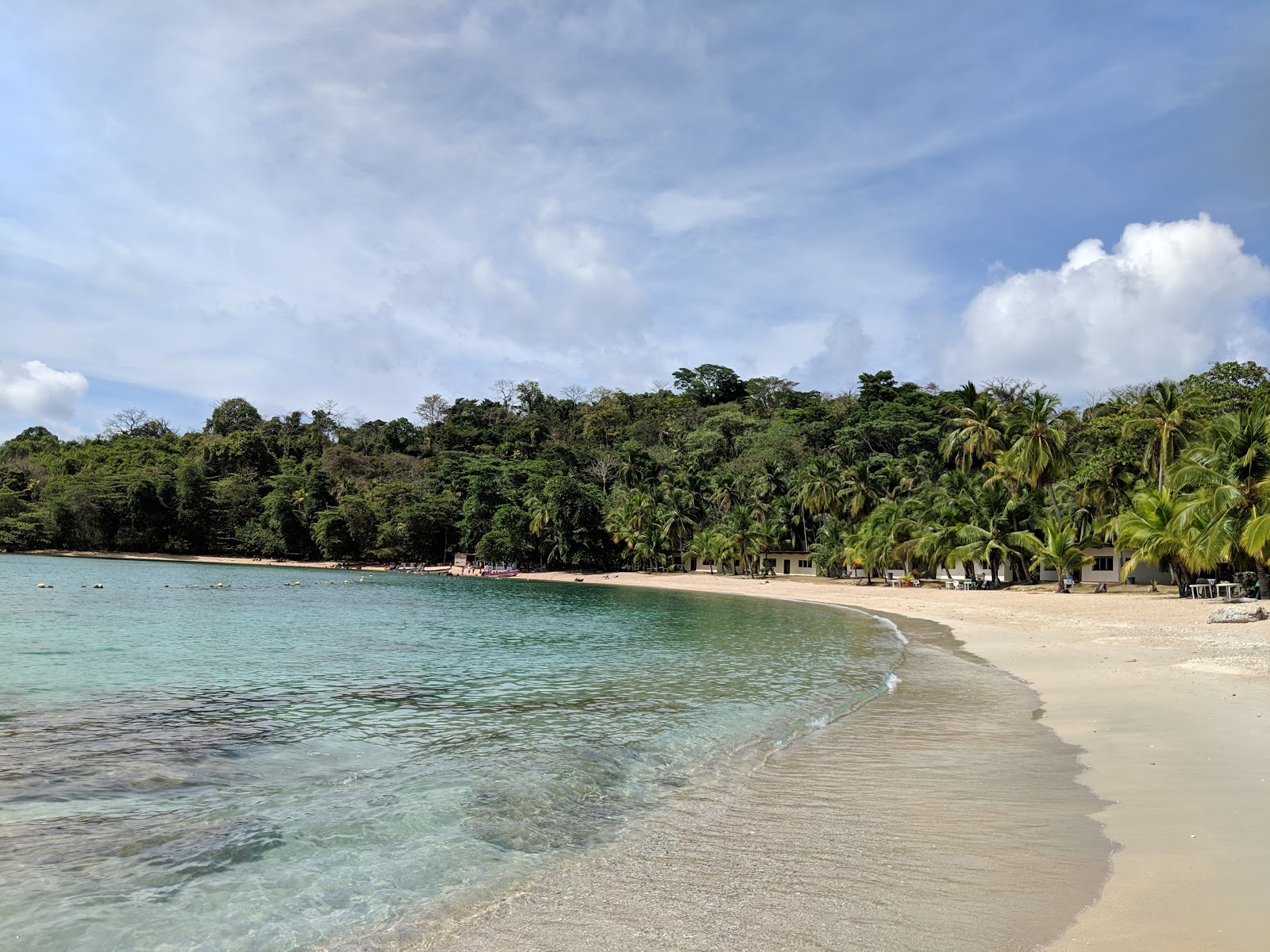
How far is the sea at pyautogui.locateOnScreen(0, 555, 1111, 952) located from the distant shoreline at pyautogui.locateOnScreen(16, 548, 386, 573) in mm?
68275

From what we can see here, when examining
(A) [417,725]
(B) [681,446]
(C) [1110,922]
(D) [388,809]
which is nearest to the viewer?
(C) [1110,922]

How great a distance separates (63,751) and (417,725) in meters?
3.84

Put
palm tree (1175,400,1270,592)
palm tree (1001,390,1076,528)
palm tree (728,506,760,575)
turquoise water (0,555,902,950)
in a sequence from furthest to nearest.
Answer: palm tree (728,506,760,575) → palm tree (1001,390,1076,528) → palm tree (1175,400,1270,592) → turquoise water (0,555,902,950)

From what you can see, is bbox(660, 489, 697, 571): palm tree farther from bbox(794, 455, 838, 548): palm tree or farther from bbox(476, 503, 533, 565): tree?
bbox(476, 503, 533, 565): tree

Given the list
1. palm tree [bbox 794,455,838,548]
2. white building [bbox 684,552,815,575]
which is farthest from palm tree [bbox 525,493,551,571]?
palm tree [bbox 794,455,838,548]

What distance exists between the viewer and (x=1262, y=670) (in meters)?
12.0

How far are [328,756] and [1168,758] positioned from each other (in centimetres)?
861

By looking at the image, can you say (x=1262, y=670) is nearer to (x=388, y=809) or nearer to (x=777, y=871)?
(x=777, y=871)

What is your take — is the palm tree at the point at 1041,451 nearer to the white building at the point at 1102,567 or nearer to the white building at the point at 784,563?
the white building at the point at 1102,567

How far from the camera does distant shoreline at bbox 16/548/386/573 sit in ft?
260

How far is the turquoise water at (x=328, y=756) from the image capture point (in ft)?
16.4

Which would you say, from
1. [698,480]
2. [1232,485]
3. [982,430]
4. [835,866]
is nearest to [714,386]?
[698,480]

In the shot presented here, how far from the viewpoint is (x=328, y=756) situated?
28.0 feet

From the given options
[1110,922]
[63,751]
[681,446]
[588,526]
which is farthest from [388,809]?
[681,446]
